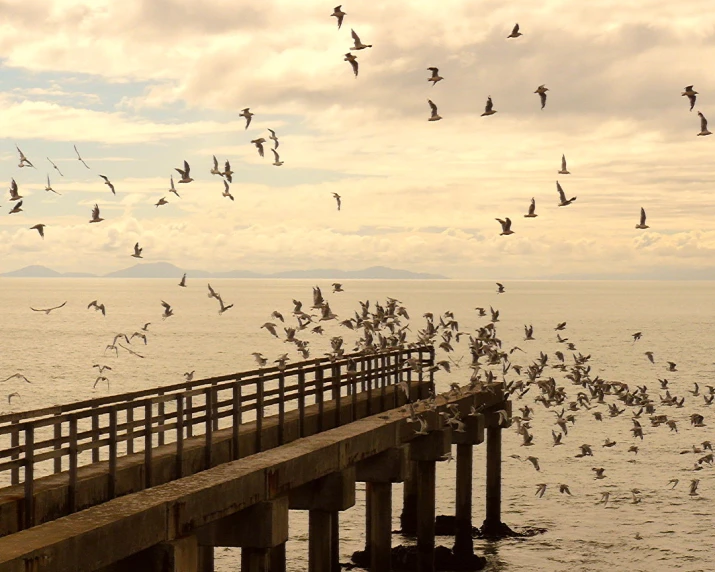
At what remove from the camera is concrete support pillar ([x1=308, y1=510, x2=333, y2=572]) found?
21.0m

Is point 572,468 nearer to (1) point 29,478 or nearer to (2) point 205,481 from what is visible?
(2) point 205,481

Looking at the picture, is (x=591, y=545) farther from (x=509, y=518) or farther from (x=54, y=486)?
(x=54, y=486)

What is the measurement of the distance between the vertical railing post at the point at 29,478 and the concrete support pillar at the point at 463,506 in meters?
19.2

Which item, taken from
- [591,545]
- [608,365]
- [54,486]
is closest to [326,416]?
[54,486]

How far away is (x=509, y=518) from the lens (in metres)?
40.4

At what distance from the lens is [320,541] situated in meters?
21.2

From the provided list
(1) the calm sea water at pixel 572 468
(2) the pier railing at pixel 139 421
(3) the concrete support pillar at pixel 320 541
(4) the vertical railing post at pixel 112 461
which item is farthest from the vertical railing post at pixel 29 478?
(1) the calm sea water at pixel 572 468

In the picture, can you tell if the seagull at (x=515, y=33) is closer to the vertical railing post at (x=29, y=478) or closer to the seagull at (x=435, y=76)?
the seagull at (x=435, y=76)

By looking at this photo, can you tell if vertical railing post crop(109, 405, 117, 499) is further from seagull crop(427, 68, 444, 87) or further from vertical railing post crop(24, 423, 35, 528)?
seagull crop(427, 68, 444, 87)

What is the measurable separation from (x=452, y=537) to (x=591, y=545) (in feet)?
15.3

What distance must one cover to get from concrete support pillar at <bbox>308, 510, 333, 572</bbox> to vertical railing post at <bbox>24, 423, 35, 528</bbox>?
7.42 metres

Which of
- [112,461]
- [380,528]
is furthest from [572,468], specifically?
[112,461]

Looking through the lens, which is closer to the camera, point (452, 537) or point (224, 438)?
point (224, 438)

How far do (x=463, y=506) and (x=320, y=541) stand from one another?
1182cm
